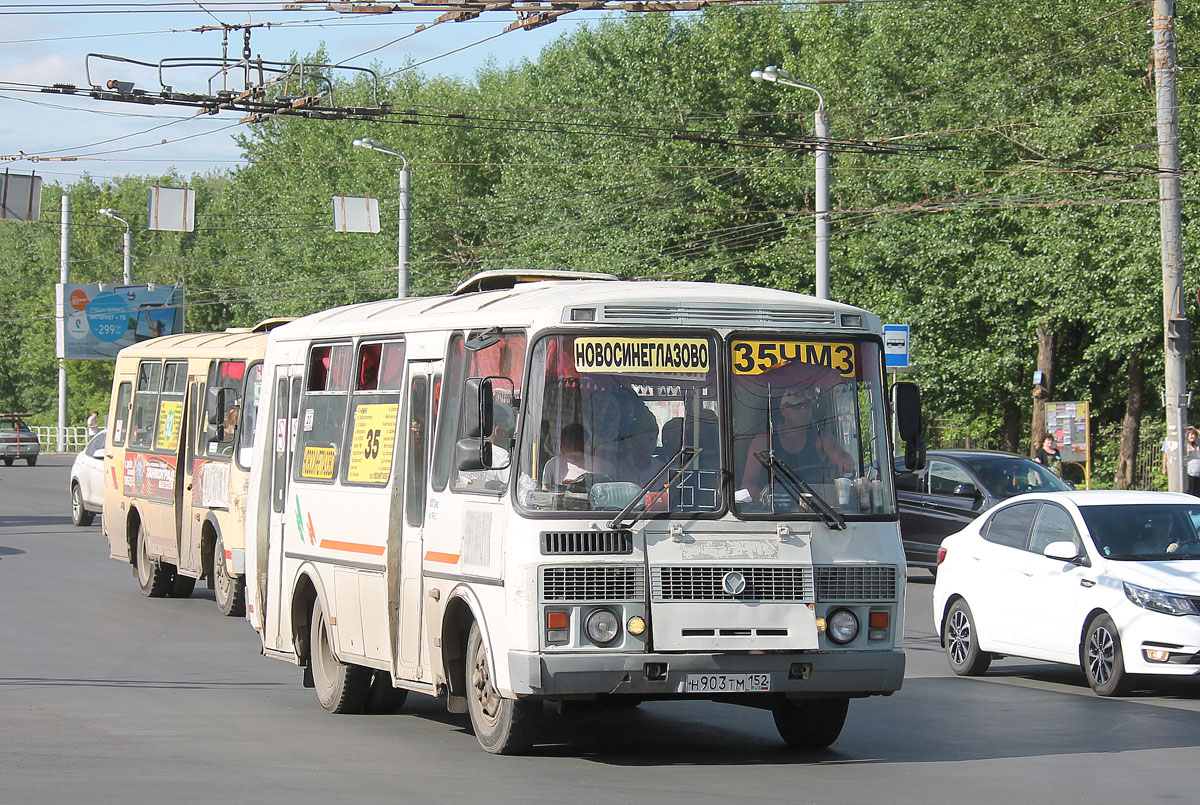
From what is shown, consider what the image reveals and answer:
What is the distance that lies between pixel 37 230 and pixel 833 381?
394 ft

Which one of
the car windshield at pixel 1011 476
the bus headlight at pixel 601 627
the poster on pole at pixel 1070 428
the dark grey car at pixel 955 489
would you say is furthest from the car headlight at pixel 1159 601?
the poster on pole at pixel 1070 428

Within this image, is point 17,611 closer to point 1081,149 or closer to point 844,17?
point 1081,149

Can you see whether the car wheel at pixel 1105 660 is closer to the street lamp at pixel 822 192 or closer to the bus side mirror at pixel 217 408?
the bus side mirror at pixel 217 408

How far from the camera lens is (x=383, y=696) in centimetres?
1225

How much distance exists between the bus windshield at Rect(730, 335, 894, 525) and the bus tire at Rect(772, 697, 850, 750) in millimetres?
1268

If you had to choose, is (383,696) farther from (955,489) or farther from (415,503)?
(955,489)

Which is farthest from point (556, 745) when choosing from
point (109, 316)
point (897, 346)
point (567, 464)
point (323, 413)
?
point (109, 316)

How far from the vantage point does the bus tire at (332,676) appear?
39.6 feet

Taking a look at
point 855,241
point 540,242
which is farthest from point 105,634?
point 540,242

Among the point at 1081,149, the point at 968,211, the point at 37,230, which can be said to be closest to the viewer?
the point at 1081,149

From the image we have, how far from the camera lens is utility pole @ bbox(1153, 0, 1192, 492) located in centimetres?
2405

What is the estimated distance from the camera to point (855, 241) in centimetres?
4478

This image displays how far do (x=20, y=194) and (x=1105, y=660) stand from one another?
30.0 meters

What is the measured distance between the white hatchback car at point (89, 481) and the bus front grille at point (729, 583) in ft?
76.1
